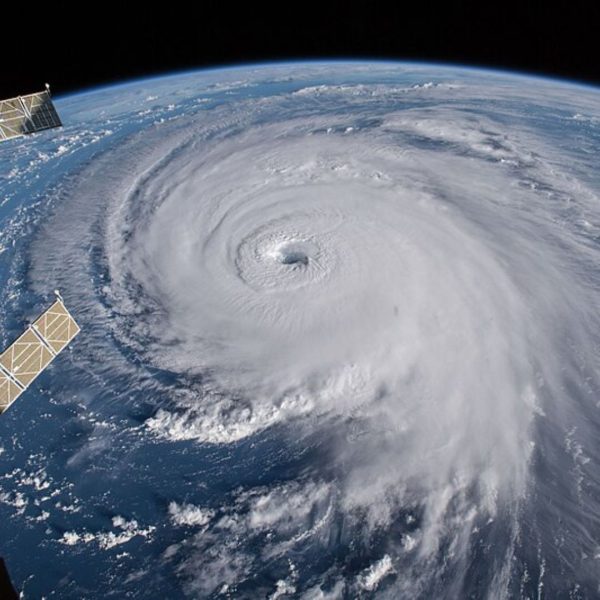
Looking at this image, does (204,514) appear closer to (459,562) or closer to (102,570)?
(102,570)

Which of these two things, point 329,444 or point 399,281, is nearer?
point 329,444

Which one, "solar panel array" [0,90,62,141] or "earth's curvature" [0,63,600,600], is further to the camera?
"solar panel array" [0,90,62,141]

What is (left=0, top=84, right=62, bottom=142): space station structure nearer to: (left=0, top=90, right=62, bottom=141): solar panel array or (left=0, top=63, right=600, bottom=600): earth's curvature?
(left=0, top=90, right=62, bottom=141): solar panel array

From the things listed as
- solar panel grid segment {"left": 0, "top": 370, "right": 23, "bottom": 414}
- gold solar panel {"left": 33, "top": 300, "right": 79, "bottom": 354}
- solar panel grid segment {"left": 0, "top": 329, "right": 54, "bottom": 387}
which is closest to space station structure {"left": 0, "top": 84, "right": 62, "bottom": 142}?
gold solar panel {"left": 33, "top": 300, "right": 79, "bottom": 354}

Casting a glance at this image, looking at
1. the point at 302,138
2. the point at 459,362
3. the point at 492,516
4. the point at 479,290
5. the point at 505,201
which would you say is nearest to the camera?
the point at 492,516

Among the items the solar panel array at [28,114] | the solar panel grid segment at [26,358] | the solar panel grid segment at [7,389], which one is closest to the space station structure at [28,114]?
the solar panel array at [28,114]

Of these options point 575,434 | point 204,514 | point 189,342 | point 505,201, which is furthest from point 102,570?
point 505,201

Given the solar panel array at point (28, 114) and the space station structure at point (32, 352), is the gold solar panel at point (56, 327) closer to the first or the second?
the space station structure at point (32, 352)
